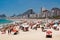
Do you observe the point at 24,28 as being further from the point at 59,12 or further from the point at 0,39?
the point at 59,12

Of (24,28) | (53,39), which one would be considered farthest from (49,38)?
(24,28)

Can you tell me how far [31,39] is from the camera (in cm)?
1272

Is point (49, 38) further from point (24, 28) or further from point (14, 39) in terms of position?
point (24, 28)

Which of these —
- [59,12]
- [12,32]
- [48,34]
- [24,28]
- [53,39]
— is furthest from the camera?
[59,12]

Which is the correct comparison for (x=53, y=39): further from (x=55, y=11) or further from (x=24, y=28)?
(x=55, y=11)

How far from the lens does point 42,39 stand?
12.7 meters

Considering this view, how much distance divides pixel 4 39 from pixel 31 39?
6.89 feet

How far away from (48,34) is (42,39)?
3.59 ft

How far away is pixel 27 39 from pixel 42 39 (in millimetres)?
1132

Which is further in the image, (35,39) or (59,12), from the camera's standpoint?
(59,12)

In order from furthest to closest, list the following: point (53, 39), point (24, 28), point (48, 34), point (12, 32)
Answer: point (24, 28) → point (12, 32) → point (48, 34) → point (53, 39)

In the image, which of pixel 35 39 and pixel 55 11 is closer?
pixel 35 39

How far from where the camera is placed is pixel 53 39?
41.2 feet

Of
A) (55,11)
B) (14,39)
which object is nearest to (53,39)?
(14,39)
